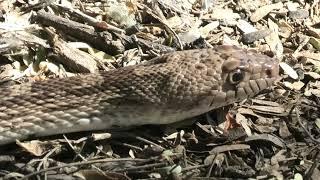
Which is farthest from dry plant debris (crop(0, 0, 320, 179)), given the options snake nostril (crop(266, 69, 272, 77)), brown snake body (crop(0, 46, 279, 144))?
snake nostril (crop(266, 69, 272, 77))

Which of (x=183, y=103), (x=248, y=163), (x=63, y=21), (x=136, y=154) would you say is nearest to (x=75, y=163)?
(x=136, y=154)

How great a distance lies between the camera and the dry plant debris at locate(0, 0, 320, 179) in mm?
5348

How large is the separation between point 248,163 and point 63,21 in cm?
248

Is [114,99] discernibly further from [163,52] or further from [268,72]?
[268,72]

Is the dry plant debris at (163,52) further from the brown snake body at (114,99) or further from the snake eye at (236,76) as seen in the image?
the snake eye at (236,76)

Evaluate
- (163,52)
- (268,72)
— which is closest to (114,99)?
(163,52)

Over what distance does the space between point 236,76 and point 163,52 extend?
1058mm

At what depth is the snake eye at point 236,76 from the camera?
5.75m

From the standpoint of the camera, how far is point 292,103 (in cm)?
612

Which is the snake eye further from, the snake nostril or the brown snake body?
the snake nostril

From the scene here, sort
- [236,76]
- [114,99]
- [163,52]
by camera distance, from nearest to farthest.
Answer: [114,99] < [236,76] < [163,52]

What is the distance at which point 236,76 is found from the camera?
5.77 metres

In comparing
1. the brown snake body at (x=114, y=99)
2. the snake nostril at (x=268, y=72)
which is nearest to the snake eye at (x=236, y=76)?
the brown snake body at (x=114, y=99)

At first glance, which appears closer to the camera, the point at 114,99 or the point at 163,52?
the point at 114,99
